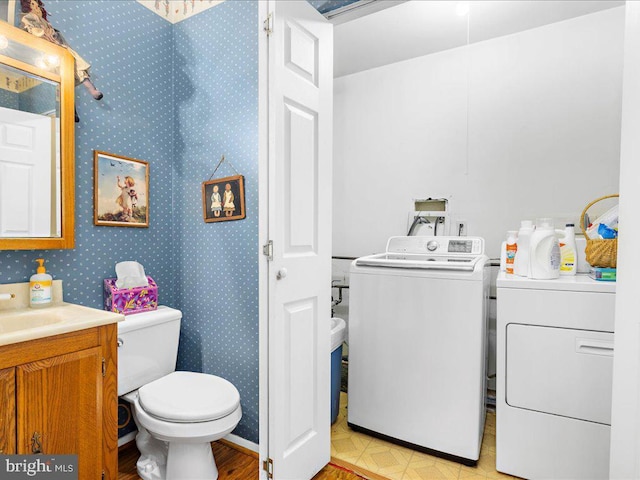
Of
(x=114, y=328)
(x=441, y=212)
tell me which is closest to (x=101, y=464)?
(x=114, y=328)

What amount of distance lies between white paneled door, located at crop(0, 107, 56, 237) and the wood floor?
3.96 feet

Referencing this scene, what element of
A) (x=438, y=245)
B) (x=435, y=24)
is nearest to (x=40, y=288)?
(x=438, y=245)

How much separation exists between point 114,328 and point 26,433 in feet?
1.35

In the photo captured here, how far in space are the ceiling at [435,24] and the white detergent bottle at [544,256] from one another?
1.46 metres

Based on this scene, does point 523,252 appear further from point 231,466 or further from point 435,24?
point 231,466

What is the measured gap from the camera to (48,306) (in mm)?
1660

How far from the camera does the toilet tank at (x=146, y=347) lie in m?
1.76

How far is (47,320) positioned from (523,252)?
7.19 feet

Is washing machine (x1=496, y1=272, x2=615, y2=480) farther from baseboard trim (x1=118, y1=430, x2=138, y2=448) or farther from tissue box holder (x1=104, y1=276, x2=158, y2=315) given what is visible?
baseboard trim (x1=118, y1=430, x2=138, y2=448)

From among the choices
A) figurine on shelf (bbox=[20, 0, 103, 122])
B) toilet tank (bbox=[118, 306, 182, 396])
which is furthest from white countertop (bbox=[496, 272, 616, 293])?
figurine on shelf (bbox=[20, 0, 103, 122])

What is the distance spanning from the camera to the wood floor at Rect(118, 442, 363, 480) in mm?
1805

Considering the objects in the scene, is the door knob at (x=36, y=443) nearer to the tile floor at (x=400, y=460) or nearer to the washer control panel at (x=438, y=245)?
the tile floor at (x=400, y=460)

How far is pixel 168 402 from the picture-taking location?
160 centimetres

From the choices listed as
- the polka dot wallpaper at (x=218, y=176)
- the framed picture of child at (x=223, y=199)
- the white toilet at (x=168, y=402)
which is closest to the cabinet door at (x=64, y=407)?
the white toilet at (x=168, y=402)
